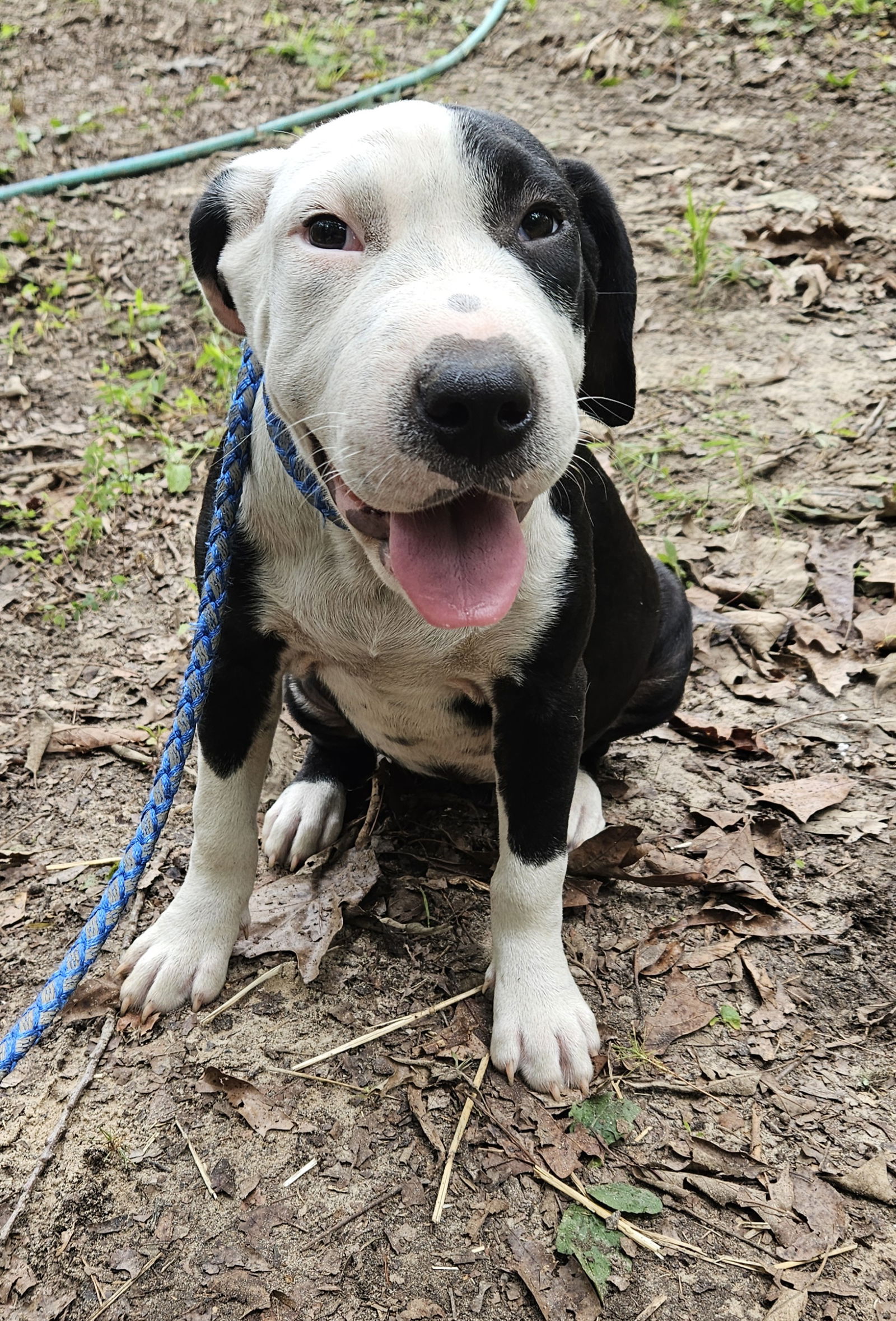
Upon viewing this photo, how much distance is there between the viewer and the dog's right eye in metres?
2.09

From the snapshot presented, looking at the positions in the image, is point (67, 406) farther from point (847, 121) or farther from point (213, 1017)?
point (847, 121)

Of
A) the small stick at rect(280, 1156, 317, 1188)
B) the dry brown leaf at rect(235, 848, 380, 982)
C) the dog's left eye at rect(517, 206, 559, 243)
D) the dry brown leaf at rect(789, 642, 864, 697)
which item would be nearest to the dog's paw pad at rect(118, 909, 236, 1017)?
the dry brown leaf at rect(235, 848, 380, 982)

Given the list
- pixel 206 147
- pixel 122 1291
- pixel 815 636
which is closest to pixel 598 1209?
pixel 122 1291

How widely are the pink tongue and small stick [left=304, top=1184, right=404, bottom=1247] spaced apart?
46.6 inches

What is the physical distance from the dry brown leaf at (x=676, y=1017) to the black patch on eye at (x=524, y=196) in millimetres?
1589

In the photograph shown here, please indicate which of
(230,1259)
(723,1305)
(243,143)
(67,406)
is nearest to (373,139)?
(230,1259)

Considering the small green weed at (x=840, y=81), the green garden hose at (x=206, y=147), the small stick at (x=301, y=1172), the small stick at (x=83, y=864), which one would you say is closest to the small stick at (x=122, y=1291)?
the small stick at (x=301, y=1172)

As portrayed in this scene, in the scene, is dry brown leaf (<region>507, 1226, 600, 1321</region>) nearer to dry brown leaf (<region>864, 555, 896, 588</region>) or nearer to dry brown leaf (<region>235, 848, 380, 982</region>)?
dry brown leaf (<region>235, 848, 380, 982</region>)

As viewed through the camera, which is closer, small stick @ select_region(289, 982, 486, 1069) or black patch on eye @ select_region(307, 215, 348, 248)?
black patch on eye @ select_region(307, 215, 348, 248)

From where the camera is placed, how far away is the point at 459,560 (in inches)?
79.7

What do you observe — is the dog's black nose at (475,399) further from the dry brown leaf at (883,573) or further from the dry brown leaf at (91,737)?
the dry brown leaf at (883,573)

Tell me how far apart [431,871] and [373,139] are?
186 cm

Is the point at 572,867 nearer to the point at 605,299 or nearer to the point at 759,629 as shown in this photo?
the point at 759,629

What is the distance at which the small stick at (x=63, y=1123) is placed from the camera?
226cm
